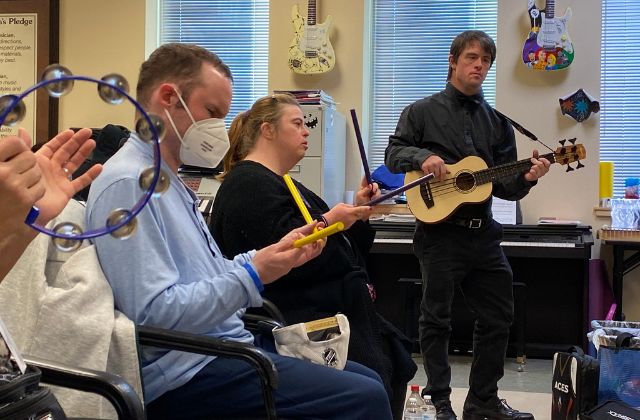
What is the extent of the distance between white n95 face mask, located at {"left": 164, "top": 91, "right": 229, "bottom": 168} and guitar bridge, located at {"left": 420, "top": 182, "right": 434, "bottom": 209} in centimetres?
158

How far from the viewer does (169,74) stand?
5.37ft

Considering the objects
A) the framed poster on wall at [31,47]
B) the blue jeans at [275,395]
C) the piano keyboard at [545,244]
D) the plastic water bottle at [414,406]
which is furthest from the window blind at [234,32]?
the blue jeans at [275,395]

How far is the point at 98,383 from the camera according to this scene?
1.23 m

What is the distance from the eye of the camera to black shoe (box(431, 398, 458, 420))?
10.1 ft

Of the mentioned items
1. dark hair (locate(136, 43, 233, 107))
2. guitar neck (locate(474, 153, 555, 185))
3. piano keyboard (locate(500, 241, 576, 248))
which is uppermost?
dark hair (locate(136, 43, 233, 107))

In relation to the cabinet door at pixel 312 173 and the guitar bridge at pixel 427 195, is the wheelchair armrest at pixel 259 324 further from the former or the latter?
the cabinet door at pixel 312 173

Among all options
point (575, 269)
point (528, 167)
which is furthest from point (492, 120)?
point (575, 269)

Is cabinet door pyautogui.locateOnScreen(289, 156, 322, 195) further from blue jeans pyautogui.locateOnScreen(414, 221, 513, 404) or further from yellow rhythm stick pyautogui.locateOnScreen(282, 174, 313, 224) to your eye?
yellow rhythm stick pyautogui.locateOnScreen(282, 174, 313, 224)

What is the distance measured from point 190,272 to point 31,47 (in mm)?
4566

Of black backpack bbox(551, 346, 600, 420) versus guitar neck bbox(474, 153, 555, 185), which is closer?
black backpack bbox(551, 346, 600, 420)

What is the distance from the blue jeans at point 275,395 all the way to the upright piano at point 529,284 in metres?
2.79

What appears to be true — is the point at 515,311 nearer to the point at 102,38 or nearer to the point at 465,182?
the point at 465,182

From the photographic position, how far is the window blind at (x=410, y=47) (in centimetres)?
525

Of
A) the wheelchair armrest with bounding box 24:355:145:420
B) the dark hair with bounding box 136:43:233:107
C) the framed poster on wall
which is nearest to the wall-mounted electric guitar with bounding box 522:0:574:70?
the framed poster on wall
